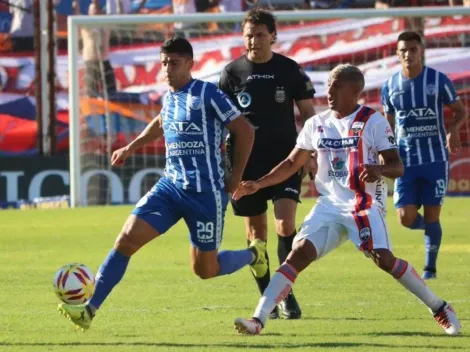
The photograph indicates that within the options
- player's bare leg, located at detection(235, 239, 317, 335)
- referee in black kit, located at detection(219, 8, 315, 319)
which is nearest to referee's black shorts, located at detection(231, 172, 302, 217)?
referee in black kit, located at detection(219, 8, 315, 319)

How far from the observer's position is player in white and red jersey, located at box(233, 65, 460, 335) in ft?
26.2

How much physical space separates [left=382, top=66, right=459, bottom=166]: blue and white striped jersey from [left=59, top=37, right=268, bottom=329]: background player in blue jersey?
12.7 feet

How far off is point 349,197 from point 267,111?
1772 millimetres

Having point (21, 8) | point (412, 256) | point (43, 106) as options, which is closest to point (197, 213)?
point (412, 256)

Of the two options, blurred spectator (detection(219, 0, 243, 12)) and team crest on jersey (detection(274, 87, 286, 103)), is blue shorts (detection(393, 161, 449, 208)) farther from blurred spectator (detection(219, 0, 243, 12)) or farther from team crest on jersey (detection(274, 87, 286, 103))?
blurred spectator (detection(219, 0, 243, 12))

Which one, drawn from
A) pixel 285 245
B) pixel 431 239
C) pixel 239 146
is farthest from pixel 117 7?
pixel 239 146

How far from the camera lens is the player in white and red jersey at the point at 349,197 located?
315 inches

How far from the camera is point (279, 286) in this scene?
7930mm

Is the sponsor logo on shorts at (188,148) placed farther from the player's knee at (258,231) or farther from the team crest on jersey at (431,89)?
the team crest on jersey at (431,89)

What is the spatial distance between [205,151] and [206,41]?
1323cm

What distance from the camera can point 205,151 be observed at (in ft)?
27.7

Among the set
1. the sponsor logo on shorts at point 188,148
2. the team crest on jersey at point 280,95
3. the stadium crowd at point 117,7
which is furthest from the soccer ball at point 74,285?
the stadium crowd at point 117,7

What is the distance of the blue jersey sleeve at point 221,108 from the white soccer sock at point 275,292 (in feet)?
3.57

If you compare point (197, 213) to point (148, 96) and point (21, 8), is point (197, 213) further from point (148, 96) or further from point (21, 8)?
point (21, 8)
